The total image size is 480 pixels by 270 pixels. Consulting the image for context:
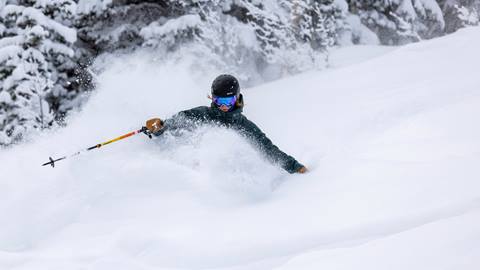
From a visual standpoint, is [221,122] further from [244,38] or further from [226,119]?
[244,38]

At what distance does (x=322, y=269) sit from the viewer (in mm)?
2783

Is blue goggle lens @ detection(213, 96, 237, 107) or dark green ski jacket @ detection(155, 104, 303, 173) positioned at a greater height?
blue goggle lens @ detection(213, 96, 237, 107)

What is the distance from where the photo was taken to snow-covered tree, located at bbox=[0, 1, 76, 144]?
363 inches

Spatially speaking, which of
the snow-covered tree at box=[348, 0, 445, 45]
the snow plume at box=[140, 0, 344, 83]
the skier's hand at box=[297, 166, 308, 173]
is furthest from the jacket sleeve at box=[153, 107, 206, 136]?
the snow-covered tree at box=[348, 0, 445, 45]

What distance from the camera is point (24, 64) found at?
30.4 feet

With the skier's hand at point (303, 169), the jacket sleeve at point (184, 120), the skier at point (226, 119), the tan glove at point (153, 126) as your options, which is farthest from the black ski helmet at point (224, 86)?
the skier's hand at point (303, 169)

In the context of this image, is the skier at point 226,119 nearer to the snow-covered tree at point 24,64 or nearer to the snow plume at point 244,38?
the snow-covered tree at point 24,64

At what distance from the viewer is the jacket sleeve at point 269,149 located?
17.0ft

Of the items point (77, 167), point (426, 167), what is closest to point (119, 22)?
point (77, 167)

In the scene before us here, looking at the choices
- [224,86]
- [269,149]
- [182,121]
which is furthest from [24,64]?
[269,149]

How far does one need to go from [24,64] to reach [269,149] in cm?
602

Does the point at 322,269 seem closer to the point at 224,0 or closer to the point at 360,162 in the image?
the point at 360,162

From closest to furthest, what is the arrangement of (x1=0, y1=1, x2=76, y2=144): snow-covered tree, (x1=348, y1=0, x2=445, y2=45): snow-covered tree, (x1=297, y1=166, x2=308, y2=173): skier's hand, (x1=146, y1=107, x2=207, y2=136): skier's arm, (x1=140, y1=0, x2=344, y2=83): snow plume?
(x1=297, y1=166, x2=308, y2=173): skier's hand, (x1=146, y1=107, x2=207, y2=136): skier's arm, (x1=0, y1=1, x2=76, y2=144): snow-covered tree, (x1=140, y1=0, x2=344, y2=83): snow plume, (x1=348, y1=0, x2=445, y2=45): snow-covered tree

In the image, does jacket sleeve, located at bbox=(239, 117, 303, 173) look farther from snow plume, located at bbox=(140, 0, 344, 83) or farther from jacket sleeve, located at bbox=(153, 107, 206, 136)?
snow plume, located at bbox=(140, 0, 344, 83)
